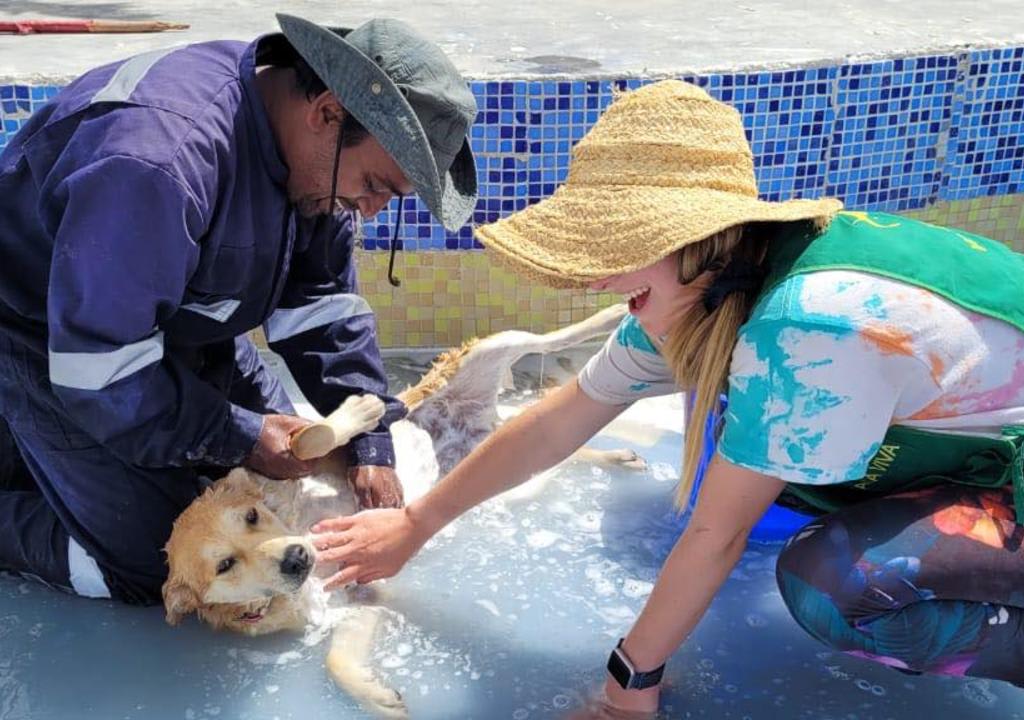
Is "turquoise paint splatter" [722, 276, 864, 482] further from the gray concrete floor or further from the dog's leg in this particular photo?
the gray concrete floor

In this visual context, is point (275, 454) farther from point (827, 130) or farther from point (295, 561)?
point (827, 130)

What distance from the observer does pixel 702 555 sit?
221cm

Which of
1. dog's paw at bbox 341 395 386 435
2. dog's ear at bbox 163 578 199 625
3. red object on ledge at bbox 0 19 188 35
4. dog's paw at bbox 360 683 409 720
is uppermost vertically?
red object on ledge at bbox 0 19 188 35

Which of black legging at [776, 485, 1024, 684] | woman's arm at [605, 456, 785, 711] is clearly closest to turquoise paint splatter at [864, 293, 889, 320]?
woman's arm at [605, 456, 785, 711]

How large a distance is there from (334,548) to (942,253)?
1.65 metres

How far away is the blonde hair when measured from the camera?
6.82ft

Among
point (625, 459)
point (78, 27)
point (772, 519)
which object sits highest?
point (78, 27)

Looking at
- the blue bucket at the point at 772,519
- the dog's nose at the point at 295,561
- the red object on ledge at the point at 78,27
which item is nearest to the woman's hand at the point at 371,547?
the dog's nose at the point at 295,561

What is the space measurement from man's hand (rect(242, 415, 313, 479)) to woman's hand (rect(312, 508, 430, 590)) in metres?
0.20

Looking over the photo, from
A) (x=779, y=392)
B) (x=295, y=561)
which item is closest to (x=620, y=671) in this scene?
(x=779, y=392)

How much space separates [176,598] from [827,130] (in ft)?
10.2

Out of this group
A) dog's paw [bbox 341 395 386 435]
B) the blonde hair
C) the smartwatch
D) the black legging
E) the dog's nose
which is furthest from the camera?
dog's paw [bbox 341 395 386 435]

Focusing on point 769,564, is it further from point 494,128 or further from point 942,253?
point 494,128

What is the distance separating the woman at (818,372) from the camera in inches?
79.3
